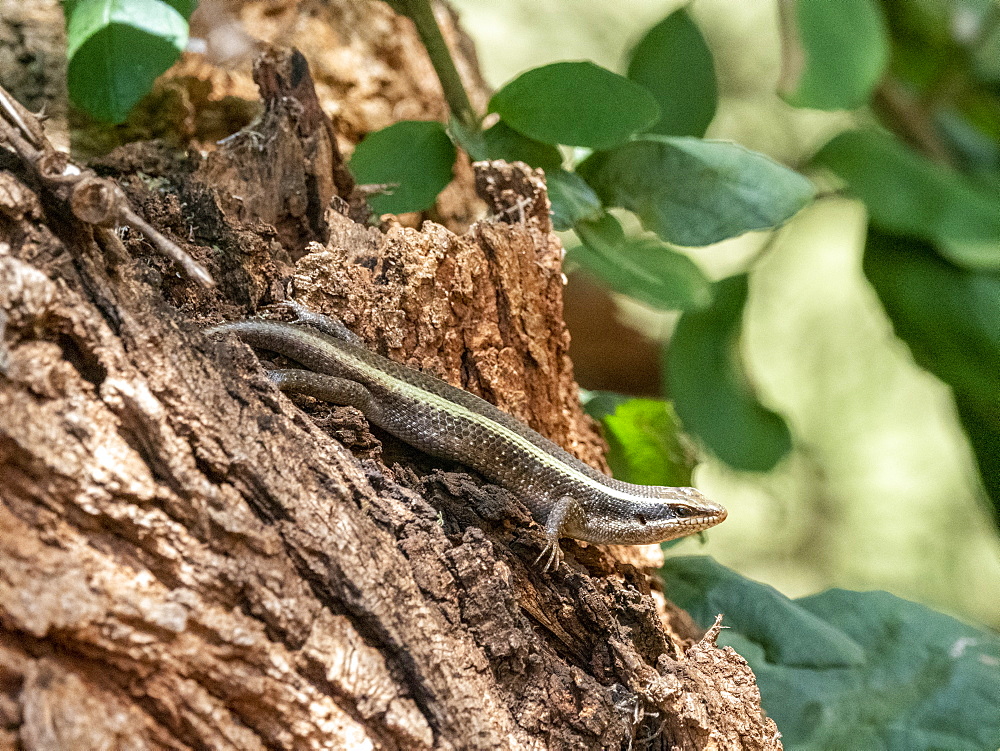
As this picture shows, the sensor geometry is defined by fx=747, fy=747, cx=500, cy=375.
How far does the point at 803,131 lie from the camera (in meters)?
5.90

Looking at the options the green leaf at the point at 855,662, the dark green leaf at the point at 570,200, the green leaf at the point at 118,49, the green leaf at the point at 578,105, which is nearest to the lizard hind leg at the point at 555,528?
the green leaf at the point at 855,662


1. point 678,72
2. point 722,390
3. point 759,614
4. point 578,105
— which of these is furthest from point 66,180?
point 722,390

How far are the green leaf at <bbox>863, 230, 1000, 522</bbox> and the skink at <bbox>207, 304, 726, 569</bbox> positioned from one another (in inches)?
73.1

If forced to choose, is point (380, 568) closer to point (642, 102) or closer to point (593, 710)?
point (593, 710)

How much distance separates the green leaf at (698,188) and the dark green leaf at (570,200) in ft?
0.44

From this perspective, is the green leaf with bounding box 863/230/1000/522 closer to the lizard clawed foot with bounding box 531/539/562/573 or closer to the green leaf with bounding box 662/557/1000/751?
the green leaf with bounding box 662/557/1000/751

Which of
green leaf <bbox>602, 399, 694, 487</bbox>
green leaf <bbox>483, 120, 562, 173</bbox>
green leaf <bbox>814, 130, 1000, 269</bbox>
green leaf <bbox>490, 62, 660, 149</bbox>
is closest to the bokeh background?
green leaf <bbox>814, 130, 1000, 269</bbox>

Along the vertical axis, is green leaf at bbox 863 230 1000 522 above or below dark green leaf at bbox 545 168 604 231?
below

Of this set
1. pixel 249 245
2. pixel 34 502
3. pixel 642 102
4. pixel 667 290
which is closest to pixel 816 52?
pixel 642 102

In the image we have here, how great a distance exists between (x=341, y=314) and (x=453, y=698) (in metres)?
1.61

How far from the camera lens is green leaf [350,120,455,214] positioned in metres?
3.90

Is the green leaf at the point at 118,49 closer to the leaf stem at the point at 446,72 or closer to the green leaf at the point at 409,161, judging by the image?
the green leaf at the point at 409,161

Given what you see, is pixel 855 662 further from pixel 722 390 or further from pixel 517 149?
pixel 517 149

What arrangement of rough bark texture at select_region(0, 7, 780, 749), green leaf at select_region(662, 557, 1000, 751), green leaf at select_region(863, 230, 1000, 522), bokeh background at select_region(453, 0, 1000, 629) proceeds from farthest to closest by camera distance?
bokeh background at select_region(453, 0, 1000, 629), green leaf at select_region(863, 230, 1000, 522), green leaf at select_region(662, 557, 1000, 751), rough bark texture at select_region(0, 7, 780, 749)
